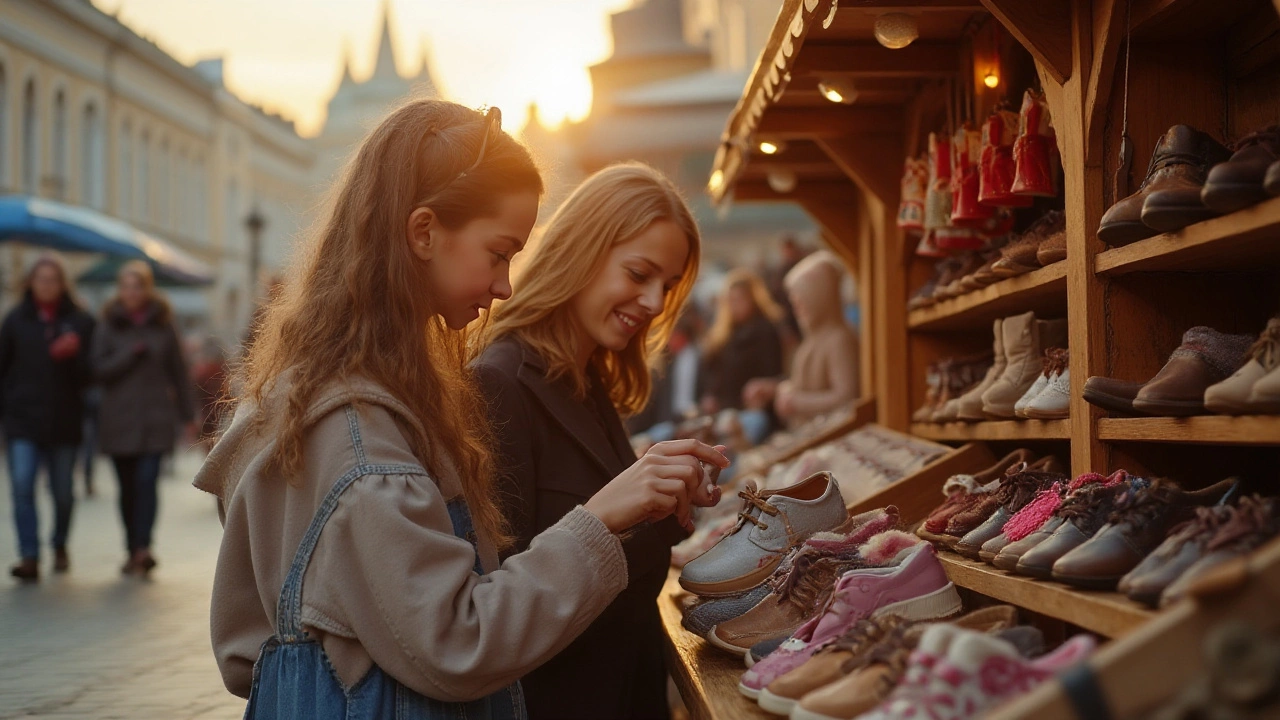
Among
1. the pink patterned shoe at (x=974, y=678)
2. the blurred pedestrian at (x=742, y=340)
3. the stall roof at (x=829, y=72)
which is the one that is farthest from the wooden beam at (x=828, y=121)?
the blurred pedestrian at (x=742, y=340)

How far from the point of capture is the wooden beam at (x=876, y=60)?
12.7ft

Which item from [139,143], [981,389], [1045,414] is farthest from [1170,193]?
[139,143]

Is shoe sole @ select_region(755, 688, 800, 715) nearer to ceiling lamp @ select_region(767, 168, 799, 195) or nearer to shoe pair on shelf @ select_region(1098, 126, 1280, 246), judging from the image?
shoe pair on shelf @ select_region(1098, 126, 1280, 246)

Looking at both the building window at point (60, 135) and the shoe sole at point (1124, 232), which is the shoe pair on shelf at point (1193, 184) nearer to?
the shoe sole at point (1124, 232)

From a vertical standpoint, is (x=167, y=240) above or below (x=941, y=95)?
above

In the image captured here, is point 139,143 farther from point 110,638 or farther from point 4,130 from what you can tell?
point 110,638

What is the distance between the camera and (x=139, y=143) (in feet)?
124

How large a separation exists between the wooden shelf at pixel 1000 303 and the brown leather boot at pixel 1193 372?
25.7 inches

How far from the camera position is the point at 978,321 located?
4.68 metres

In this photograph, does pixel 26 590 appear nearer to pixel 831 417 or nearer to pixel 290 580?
pixel 831 417

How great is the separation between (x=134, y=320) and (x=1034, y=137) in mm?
7632

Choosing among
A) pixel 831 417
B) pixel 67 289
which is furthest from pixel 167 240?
pixel 831 417

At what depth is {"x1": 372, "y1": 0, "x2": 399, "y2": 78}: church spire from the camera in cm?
10156

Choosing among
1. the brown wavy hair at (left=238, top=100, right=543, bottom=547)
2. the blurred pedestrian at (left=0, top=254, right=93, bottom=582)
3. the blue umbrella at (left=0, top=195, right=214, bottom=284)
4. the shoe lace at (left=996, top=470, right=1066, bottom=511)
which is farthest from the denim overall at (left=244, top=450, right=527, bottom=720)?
the blue umbrella at (left=0, top=195, right=214, bottom=284)
